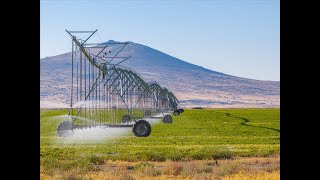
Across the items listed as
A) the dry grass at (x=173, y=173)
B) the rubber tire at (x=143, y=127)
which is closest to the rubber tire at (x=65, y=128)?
the rubber tire at (x=143, y=127)

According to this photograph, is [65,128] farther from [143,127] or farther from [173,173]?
[173,173]

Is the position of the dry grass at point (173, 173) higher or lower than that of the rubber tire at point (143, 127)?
lower

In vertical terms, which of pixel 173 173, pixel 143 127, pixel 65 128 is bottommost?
pixel 173 173

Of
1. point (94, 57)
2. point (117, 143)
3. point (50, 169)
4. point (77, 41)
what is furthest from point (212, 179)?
point (117, 143)

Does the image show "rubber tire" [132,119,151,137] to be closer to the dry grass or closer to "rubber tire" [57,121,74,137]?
"rubber tire" [57,121,74,137]

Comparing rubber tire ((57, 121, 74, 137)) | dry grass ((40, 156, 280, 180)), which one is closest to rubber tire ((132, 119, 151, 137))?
rubber tire ((57, 121, 74, 137))

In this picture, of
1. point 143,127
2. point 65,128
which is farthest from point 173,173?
point 143,127

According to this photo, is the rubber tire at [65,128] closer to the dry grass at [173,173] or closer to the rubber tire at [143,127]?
the rubber tire at [143,127]

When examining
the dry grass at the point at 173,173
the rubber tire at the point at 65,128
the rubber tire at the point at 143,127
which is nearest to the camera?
the dry grass at the point at 173,173
